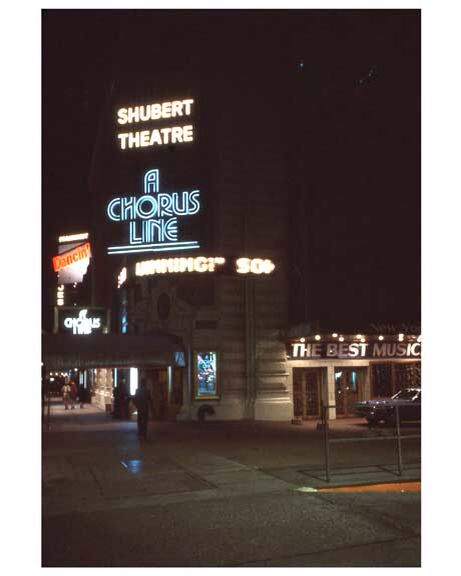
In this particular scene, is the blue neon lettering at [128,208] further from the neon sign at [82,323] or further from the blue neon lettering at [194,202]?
the neon sign at [82,323]

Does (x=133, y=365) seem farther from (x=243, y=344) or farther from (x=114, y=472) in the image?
(x=114, y=472)

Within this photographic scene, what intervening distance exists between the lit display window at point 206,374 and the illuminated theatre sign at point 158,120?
8721 mm

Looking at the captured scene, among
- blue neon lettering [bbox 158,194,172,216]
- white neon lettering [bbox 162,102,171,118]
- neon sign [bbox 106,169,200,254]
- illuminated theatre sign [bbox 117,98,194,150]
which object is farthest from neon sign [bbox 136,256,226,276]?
white neon lettering [bbox 162,102,171,118]

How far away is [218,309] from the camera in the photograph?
24.3 metres

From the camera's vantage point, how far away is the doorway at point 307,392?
24.7 metres

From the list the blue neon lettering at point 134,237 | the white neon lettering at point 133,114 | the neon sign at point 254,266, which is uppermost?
the white neon lettering at point 133,114

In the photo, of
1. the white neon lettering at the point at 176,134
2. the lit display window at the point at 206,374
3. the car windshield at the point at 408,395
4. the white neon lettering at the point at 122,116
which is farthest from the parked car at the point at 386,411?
the white neon lettering at the point at 122,116

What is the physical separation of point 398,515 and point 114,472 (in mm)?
6208

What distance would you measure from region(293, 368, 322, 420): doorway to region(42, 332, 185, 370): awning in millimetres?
4789

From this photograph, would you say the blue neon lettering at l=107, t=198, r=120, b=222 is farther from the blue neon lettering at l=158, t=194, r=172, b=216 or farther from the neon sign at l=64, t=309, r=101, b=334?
the neon sign at l=64, t=309, r=101, b=334

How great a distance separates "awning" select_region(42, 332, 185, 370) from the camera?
22.0 m

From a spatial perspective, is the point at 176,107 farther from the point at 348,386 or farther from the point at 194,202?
the point at 348,386

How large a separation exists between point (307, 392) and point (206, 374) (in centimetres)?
Result: 419

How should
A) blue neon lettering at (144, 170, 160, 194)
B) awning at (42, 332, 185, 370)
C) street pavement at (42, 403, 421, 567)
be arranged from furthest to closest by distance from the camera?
blue neon lettering at (144, 170, 160, 194) → awning at (42, 332, 185, 370) → street pavement at (42, 403, 421, 567)
